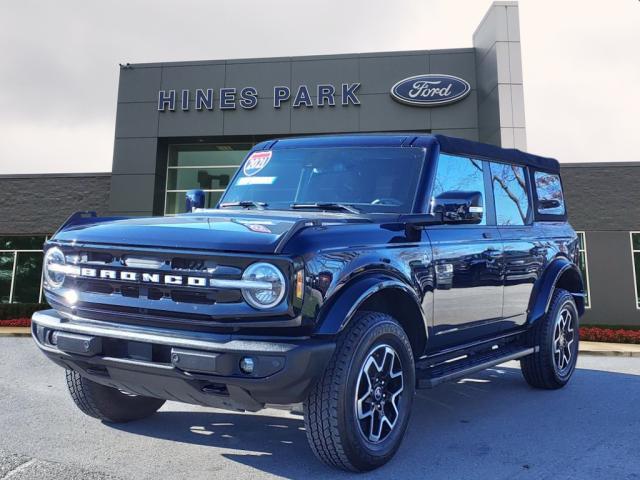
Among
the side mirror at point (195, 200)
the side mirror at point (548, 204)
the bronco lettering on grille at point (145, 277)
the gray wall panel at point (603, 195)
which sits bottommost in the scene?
the bronco lettering on grille at point (145, 277)

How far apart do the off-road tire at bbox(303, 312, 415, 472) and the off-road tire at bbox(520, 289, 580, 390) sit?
2714 millimetres

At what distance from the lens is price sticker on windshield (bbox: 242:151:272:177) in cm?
471

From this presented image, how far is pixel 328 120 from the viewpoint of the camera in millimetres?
18734

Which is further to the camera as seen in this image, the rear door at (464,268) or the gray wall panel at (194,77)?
the gray wall panel at (194,77)

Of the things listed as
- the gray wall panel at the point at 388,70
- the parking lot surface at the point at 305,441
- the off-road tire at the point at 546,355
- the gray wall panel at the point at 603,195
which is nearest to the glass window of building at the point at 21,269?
the gray wall panel at the point at 388,70

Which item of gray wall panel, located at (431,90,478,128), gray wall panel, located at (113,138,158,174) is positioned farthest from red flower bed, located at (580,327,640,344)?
gray wall panel, located at (113,138,158,174)

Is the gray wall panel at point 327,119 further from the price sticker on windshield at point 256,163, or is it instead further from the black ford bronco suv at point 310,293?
the black ford bronco suv at point 310,293

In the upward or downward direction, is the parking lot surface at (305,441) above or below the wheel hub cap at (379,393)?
below

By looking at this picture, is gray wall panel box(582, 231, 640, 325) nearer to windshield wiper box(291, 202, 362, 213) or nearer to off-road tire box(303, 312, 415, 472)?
windshield wiper box(291, 202, 362, 213)

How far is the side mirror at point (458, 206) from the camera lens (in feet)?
12.0

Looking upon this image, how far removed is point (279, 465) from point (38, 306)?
16.4 meters

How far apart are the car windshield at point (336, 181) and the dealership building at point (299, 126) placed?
13.4m

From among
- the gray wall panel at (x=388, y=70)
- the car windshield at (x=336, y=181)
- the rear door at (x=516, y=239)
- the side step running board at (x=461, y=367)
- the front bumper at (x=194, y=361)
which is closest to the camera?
the front bumper at (x=194, y=361)

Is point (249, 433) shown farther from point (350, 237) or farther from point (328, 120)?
point (328, 120)
